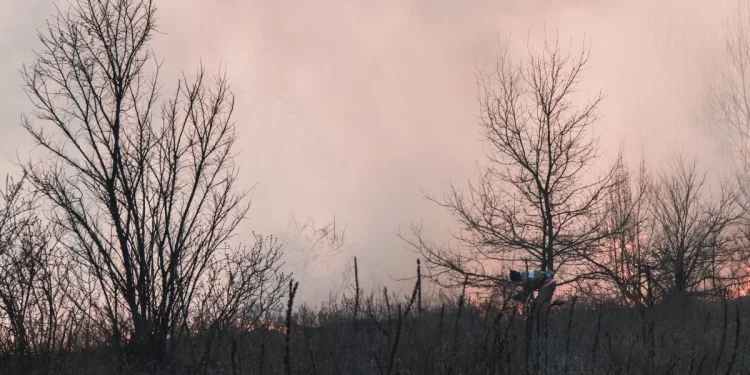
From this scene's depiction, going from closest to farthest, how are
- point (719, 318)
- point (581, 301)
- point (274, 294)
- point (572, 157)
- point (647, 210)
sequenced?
point (274, 294) < point (719, 318) < point (572, 157) < point (581, 301) < point (647, 210)

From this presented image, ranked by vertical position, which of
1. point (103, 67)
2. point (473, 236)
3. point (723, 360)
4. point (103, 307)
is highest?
point (103, 67)

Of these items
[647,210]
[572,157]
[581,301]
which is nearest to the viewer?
[572,157]

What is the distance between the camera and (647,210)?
24250 millimetres

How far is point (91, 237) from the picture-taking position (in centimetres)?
844

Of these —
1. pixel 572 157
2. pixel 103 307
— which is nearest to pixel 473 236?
pixel 572 157

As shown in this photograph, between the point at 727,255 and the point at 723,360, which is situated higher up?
the point at 727,255

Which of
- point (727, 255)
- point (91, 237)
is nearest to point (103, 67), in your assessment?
point (91, 237)

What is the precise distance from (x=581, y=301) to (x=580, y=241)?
250 cm

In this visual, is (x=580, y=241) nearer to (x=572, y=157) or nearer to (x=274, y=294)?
(x=572, y=157)

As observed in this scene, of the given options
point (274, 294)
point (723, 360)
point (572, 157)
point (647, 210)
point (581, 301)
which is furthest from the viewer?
point (647, 210)

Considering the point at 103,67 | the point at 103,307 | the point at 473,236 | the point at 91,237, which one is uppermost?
the point at 103,67

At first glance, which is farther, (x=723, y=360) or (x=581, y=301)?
(x=581, y=301)

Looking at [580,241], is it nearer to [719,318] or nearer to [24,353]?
[719,318]

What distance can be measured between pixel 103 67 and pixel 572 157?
11.5 metres
